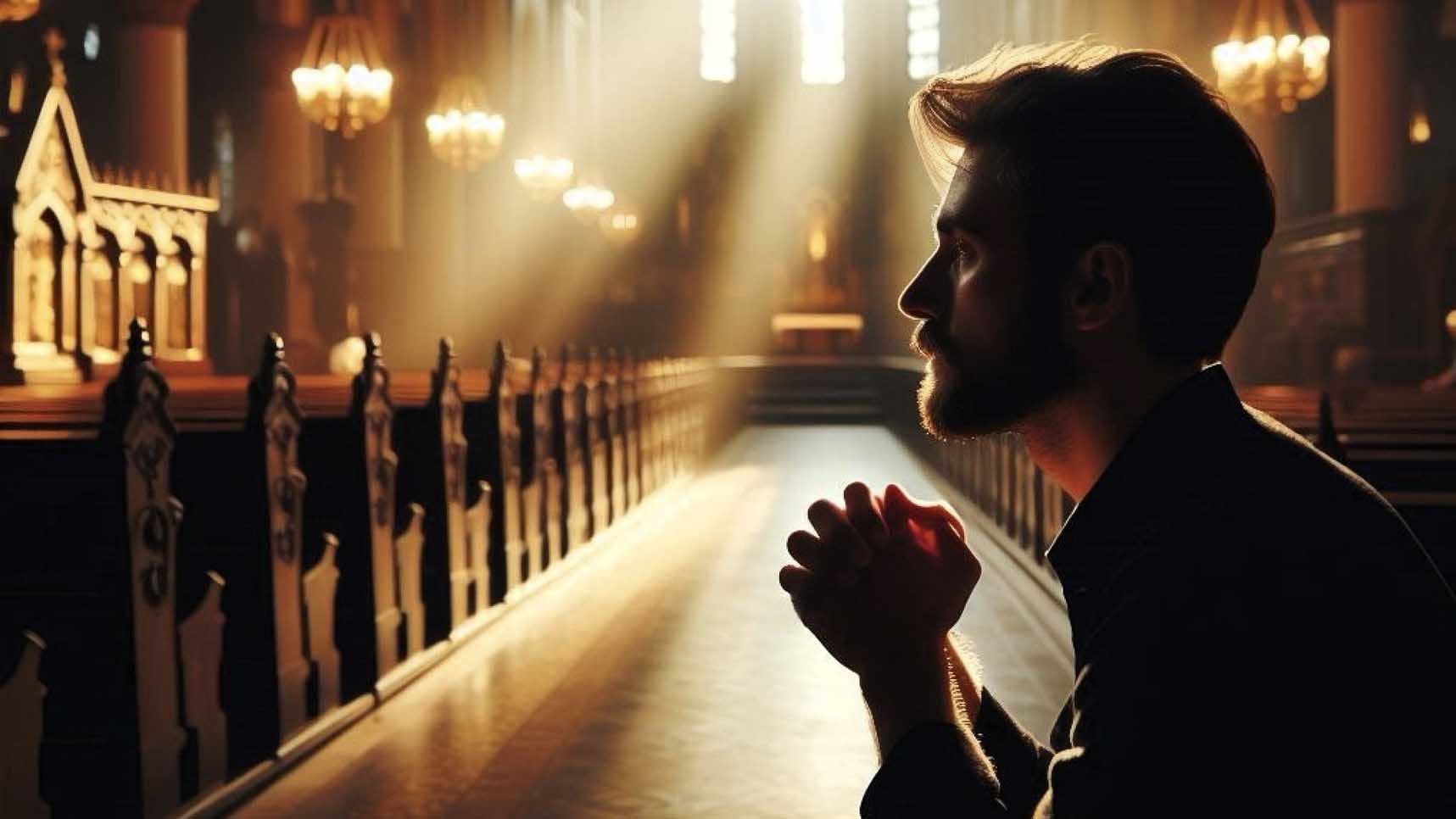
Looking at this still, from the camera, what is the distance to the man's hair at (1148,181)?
967mm

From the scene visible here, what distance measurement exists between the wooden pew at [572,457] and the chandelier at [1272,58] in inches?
197

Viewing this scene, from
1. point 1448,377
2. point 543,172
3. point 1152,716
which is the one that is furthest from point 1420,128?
point 1152,716

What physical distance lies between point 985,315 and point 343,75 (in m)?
11.0

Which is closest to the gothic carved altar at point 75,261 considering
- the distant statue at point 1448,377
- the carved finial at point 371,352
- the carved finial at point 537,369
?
the carved finial at point 537,369

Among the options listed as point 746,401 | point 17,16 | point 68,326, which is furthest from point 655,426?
point 746,401

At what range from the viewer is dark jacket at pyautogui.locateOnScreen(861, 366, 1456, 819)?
0.86 m

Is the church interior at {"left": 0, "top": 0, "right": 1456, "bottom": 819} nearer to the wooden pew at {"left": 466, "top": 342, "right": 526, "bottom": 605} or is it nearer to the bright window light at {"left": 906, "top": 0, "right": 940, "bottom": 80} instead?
the wooden pew at {"left": 466, "top": 342, "right": 526, "bottom": 605}

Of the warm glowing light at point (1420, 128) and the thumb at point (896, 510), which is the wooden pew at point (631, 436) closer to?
the thumb at point (896, 510)

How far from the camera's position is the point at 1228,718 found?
0.86 meters

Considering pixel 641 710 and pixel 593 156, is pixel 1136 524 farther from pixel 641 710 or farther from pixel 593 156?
pixel 593 156

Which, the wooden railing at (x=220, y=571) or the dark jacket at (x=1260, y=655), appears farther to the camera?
the wooden railing at (x=220, y=571)

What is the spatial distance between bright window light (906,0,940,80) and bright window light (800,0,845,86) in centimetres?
143

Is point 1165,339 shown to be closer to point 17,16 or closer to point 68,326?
point 17,16

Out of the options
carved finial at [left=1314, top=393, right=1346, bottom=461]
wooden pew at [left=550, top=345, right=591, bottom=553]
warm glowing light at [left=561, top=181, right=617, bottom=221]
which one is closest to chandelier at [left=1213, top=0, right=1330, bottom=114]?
wooden pew at [left=550, top=345, right=591, bottom=553]
